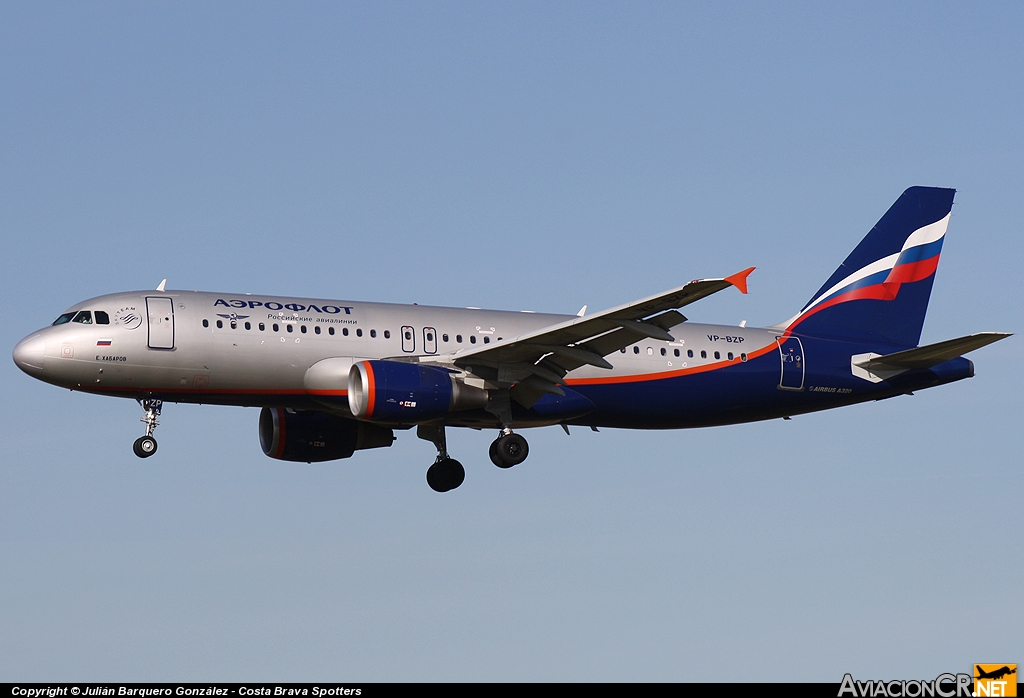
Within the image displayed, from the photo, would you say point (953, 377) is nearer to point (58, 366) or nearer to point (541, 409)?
point (541, 409)

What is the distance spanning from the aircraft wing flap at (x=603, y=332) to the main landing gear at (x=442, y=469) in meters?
4.90

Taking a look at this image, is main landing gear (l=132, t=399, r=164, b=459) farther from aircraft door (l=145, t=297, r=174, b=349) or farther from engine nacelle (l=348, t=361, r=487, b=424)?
engine nacelle (l=348, t=361, r=487, b=424)

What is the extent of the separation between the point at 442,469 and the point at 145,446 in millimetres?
9237

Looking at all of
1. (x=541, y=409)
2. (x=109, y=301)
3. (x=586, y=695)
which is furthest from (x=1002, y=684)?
(x=109, y=301)

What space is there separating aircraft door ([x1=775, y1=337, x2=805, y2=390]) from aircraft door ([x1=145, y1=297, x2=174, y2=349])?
17.3m

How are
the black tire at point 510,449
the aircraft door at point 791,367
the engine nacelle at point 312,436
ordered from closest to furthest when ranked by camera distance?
the black tire at point 510,449, the aircraft door at point 791,367, the engine nacelle at point 312,436

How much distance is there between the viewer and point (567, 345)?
39031 millimetres

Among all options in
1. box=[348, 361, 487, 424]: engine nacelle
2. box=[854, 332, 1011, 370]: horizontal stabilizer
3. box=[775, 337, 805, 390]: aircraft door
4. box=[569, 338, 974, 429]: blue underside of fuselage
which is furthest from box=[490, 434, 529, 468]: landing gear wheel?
box=[854, 332, 1011, 370]: horizontal stabilizer

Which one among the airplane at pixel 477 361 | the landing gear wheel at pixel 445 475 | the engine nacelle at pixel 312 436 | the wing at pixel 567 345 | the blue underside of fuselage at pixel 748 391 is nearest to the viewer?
the wing at pixel 567 345

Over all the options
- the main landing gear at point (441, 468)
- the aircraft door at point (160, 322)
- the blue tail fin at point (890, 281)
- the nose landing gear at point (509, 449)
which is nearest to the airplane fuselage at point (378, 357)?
the aircraft door at point (160, 322)

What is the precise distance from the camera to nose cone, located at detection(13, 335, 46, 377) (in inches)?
1527

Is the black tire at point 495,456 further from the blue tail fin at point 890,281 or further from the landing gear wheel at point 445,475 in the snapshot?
the blue tail fin at point 890,281

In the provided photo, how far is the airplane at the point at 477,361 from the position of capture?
38781 mm

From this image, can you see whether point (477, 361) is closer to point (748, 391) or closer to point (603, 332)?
point (603, 332)
